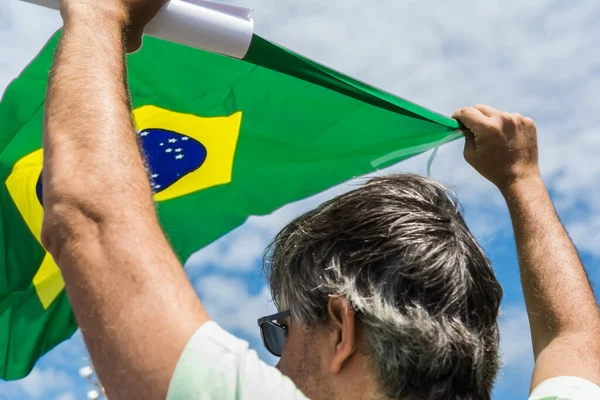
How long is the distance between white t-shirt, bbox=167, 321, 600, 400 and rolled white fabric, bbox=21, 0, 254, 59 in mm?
1393

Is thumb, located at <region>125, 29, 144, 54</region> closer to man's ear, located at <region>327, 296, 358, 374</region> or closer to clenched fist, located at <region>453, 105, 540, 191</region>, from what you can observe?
man's ear, located at <region>327, 296, 358, 374</region>

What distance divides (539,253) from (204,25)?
1.46 m

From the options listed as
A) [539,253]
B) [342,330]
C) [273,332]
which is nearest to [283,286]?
[273,332]

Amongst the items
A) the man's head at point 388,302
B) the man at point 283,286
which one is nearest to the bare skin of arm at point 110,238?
the man at point 283,286

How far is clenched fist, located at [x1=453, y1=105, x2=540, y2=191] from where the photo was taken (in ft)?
9.99

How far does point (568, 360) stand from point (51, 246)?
178 centimetres

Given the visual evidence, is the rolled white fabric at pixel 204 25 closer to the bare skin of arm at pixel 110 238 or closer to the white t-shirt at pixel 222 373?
the bare skin of arm at pixel 110 238

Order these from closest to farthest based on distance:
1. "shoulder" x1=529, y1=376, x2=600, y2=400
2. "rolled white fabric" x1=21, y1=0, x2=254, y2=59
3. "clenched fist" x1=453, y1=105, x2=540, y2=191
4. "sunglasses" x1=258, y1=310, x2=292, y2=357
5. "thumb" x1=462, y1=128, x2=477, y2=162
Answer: "sunglasses" x1=258, y1=310, x2=292, y2=357 → "shoulder" x1=529, y1=376, x2=600, y2=400 → "rolled white fabric" x1=21, y1=0, x2=254, y2=59 → "clenched fist" x1=453, y1=105, x2=540, y2=191 → "thumb" x1=462, y1=128, x2=477, y2=162

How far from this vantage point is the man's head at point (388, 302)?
1.70 meters

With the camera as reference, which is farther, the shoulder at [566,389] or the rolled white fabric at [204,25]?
the rolled white fabric at [204,25]

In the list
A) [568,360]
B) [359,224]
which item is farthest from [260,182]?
[359,224]

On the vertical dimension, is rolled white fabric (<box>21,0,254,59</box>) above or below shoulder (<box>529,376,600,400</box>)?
above

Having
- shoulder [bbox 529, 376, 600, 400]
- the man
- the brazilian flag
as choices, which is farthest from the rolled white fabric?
shoulder [bbox 529, 376, 600, 400]

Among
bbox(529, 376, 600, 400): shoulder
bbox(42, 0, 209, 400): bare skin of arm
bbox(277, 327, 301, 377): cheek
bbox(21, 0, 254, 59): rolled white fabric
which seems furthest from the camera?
bbox(21, 0, 254, 59): rolled white fabric
